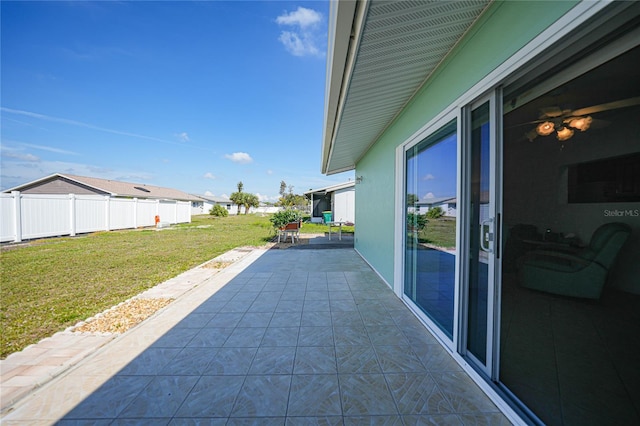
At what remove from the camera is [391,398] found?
1839 millimetres

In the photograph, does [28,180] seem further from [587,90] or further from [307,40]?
[587,90]

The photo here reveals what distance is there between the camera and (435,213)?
2.87m

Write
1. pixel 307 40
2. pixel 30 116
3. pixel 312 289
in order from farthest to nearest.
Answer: pixel 30 116 < pixel 307 40 < pixel 312 289

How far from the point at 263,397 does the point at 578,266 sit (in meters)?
4.11

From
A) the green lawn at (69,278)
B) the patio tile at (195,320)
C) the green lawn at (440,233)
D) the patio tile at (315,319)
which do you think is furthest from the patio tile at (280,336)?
the green lawn at (69,278)

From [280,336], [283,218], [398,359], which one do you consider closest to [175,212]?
[283,218]

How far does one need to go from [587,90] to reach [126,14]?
29.5ft

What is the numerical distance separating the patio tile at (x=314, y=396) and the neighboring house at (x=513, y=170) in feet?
2.20

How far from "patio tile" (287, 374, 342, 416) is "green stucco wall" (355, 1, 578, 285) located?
8.67ft

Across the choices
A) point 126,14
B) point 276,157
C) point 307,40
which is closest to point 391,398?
point 307,40

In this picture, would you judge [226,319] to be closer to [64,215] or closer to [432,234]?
[432,234]

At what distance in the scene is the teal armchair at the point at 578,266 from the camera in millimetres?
3154

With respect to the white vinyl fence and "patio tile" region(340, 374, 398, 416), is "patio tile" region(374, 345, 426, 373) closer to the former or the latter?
"patio tile" region(340, 374, 398, 416)

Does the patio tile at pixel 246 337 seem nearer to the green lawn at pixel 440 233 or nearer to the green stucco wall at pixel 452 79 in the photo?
the green lawn at pixel 440 233
